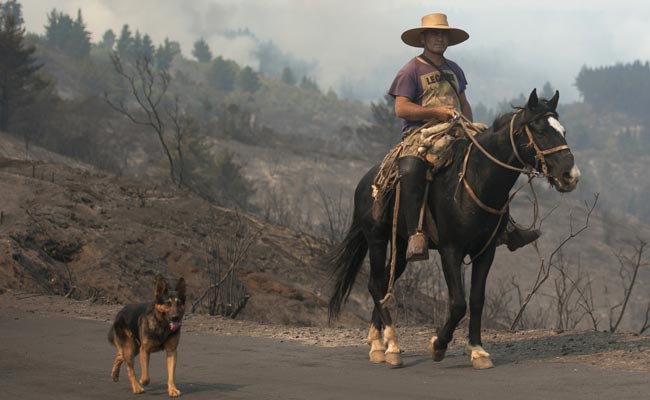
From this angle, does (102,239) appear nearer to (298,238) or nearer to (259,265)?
(259,265)

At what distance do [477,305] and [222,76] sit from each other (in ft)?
530

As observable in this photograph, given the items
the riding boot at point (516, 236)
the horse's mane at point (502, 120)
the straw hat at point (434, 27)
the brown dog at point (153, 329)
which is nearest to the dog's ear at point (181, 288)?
the brown dog at point (153, 329)

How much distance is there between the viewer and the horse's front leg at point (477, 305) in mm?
7977

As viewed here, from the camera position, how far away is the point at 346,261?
1049cm

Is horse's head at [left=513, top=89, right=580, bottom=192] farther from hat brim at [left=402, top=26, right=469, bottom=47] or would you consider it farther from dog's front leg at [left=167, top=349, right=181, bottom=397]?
dog's front leg at [left=167, top=349, right=181, bottom=397]

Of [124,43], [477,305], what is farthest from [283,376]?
[124,43]

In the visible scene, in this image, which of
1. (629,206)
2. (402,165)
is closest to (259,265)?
(402,165)

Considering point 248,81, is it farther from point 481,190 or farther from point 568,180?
point 568,180

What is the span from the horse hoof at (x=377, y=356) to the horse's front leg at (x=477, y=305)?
1.00m

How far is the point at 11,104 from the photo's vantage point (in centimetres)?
4741

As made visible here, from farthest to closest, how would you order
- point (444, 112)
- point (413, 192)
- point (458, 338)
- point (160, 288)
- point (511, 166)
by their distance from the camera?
point (458, 338)
point (444, 112)
point (413, 192)
point (511, 166)
point (160, 288)

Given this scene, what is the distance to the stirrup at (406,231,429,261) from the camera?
26.7ft

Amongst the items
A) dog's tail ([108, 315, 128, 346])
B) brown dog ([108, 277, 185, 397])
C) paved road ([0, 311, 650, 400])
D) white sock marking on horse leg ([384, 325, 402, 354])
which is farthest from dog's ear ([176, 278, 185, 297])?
white sock marking on horse leg ([384, 325, 402, 354])

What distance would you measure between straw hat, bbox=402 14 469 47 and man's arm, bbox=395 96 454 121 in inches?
32.5
